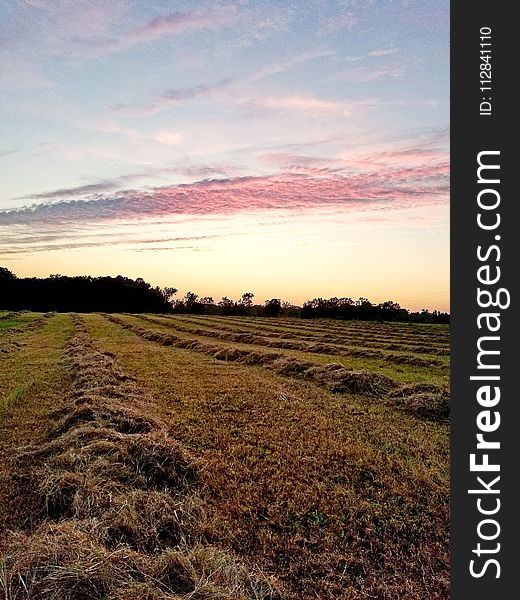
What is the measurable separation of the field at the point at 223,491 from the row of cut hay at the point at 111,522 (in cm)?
1

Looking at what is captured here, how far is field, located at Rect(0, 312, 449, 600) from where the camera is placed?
Answer: 380 centimetres

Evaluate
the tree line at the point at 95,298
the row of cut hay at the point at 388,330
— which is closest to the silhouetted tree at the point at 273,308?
the tree line at the point at 95,298

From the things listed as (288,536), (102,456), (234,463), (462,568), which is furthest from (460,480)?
(102,456)

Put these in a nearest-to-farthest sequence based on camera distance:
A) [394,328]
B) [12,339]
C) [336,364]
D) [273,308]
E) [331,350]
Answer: [336,364] < [331,350] < [12,339] < [394,328] < [273,308]

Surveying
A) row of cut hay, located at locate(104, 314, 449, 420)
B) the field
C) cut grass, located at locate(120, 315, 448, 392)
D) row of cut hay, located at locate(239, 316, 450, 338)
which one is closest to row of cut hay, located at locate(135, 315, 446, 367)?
cut grass, located at locate(120, 315, 448, 392)

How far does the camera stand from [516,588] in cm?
313

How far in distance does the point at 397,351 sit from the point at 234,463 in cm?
1421

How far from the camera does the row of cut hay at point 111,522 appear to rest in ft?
11.7

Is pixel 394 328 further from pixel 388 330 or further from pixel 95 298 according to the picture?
pixel 95 298

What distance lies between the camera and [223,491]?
5.46 m

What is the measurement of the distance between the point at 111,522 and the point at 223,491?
4.44 feet

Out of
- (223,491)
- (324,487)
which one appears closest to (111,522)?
(223,491)

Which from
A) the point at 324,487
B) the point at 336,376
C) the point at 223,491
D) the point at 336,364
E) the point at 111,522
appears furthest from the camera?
the point at 336,364

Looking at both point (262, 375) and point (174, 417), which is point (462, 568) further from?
point (262, 375)
